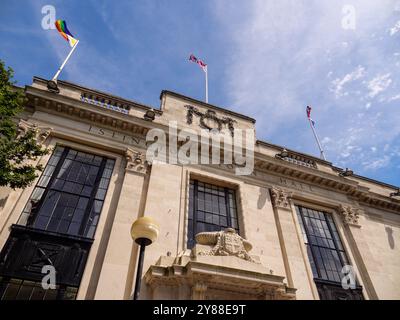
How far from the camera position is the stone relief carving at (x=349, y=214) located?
15.8 metres

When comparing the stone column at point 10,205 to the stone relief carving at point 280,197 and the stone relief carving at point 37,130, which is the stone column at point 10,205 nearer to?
the stone relief carving at point 37,130

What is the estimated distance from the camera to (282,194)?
600 inches

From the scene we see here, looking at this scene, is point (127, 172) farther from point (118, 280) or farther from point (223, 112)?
point (223, 112)

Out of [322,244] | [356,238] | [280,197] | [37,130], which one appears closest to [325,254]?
[322,244]

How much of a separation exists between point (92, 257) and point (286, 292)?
7.26m

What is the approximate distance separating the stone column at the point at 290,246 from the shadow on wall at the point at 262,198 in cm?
39

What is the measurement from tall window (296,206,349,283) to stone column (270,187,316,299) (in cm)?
98

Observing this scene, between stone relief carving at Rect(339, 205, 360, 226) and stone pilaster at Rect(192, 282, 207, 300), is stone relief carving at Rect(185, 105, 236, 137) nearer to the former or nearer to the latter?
stone relief carving at Rect(339, 205, 360, 226)

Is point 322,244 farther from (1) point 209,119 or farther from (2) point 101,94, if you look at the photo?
(2) point 101,94

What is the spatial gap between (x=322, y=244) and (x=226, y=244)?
6706mm

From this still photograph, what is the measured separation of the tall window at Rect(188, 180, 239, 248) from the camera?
12.7 metres

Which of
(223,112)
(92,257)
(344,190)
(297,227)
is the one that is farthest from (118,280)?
(344,190)

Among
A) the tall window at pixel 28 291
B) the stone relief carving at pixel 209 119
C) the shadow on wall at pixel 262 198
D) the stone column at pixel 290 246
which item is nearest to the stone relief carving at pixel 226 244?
the stone column at pixel 290 246

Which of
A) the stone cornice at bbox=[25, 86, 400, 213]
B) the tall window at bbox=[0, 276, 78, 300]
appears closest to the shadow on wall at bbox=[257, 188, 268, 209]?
the stone cornice at bbox=[25, 86, 400, 213]
